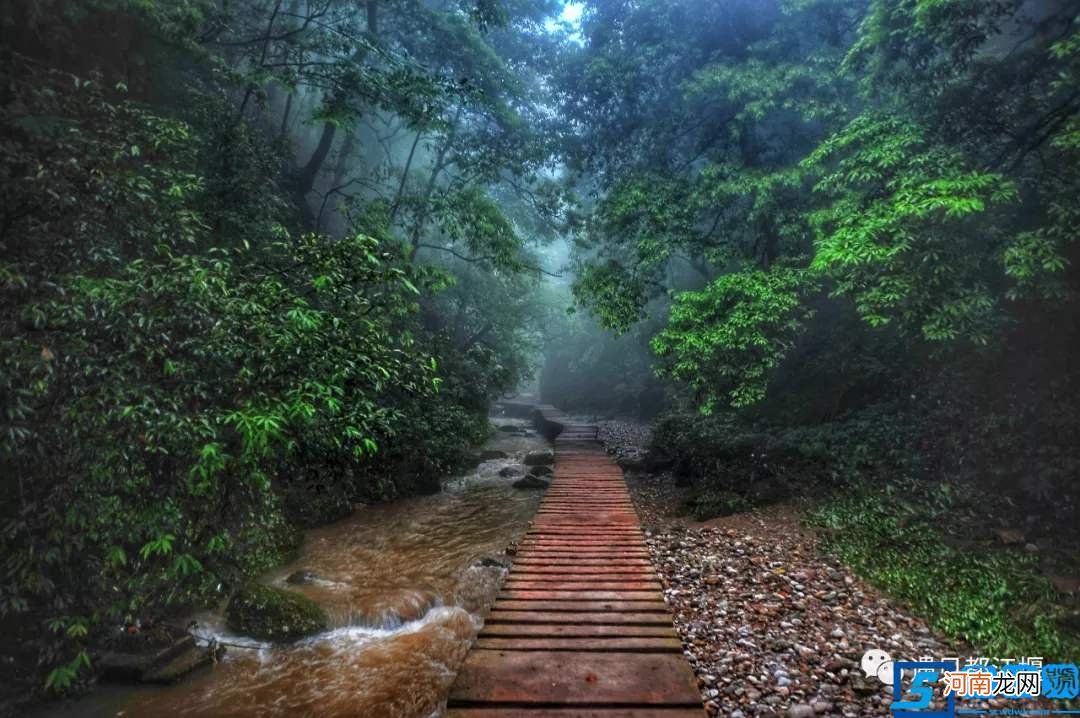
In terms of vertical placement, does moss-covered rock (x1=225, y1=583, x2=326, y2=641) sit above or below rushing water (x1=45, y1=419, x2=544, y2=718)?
above

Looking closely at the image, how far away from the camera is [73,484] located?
12.4ft

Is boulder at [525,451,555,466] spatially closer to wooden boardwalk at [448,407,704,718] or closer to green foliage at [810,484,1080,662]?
wooden boardwalk at [448,407,704,718]

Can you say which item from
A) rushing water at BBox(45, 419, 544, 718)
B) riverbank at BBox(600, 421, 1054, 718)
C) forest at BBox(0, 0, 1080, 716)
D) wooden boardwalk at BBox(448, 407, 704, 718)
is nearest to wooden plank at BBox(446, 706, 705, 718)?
wooden boardwalk at BBox(448, 407, 704, 718)

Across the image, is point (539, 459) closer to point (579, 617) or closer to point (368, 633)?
point (368, 633)

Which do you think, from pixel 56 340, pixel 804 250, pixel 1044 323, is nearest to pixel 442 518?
pixel 56 340

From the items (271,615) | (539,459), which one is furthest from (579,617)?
(539,459)

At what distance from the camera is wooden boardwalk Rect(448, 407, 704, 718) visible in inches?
150

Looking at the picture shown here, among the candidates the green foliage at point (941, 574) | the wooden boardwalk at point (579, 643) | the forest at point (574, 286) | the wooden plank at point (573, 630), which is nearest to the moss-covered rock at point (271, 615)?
the forest at point (574, 286)

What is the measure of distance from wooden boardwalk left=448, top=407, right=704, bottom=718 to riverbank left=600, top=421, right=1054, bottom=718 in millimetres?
564

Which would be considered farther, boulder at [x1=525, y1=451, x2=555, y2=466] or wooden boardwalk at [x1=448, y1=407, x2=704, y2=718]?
boulder at [x1=525, y1=451, x2=555, y2=466]

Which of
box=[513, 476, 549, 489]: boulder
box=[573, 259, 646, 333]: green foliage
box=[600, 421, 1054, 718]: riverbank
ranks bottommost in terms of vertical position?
box=[513, 476, 549, 489]: boulder

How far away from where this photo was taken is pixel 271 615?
719 centimetres

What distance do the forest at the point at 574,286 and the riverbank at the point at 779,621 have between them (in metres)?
0.49

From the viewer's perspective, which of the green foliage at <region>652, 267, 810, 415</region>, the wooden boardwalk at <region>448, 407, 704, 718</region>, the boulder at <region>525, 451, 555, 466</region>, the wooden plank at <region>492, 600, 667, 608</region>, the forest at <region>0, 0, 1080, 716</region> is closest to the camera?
the wooden boardwalk at <region>448, 407, 704, 718</region>
